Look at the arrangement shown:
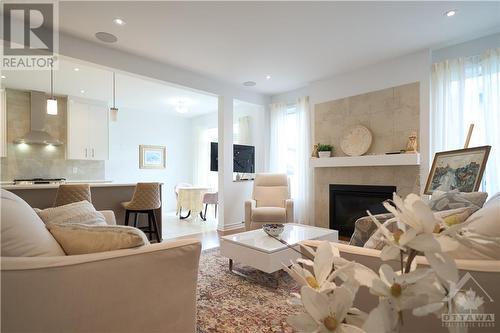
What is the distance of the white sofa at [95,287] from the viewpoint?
0.81 m

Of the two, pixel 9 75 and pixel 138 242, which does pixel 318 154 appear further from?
pixel 9 75

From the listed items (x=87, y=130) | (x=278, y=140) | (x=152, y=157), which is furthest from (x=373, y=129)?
(x=87, y=130)

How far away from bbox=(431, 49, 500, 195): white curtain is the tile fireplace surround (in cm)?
26

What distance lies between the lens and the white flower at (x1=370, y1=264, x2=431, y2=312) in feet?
1.21

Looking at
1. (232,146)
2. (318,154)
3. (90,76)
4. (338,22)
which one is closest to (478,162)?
(338,22)

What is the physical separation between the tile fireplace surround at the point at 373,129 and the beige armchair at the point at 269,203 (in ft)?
→ 2.37

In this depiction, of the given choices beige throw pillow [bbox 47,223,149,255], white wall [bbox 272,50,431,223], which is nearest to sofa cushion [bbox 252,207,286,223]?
white wall [bbox 272,50,431,223]

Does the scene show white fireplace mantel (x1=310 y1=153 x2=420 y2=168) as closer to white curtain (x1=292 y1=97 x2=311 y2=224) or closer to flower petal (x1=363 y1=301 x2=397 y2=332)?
white curtain (x1=292 y1=97 x2=311 y2=224)

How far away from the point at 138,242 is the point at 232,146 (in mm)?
3691

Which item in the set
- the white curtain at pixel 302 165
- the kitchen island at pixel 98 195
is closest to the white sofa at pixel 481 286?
the kitchen island at pixel 98 195

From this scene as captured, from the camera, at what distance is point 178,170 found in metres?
7.28

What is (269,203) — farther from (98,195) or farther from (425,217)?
(425,217)

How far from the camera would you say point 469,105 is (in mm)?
3084

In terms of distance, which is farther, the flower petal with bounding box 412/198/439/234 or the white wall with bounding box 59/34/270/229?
the white wall with bounding box 59/34/270/229
